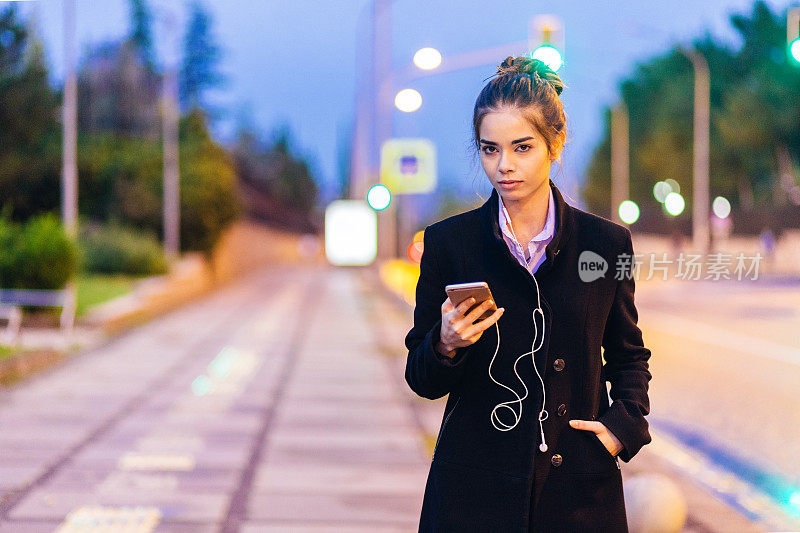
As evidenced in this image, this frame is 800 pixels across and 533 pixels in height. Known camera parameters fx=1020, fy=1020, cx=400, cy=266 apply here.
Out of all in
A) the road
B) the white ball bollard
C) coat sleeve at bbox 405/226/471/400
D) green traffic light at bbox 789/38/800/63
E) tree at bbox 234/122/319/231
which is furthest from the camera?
tree at bbox 234/122/319/231

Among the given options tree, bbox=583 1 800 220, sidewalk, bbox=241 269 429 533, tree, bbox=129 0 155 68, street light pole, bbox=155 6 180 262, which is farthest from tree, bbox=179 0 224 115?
sidewalk, bbox=241 269 429 533

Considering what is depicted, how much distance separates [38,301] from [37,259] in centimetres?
102

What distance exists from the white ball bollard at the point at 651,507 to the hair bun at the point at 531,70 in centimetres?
306

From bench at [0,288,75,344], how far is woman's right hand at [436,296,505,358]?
51.4 feet

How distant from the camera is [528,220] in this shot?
2496 mm

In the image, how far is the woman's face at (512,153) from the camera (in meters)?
2.40

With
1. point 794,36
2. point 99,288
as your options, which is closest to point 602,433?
point 794,36

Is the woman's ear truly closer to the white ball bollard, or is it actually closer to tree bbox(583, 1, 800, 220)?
the white ball bollard

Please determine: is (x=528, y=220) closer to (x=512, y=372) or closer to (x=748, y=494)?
(x=512, y=372)

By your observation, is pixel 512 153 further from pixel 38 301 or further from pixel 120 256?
pixel 120 256

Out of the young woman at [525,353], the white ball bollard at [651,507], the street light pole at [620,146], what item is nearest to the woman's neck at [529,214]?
the young woman at [525,353]

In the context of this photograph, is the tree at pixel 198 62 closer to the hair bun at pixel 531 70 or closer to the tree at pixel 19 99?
the tree at pixel 19 99

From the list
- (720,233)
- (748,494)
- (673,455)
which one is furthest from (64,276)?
(720,233)

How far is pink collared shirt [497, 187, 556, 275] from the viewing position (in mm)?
2463
